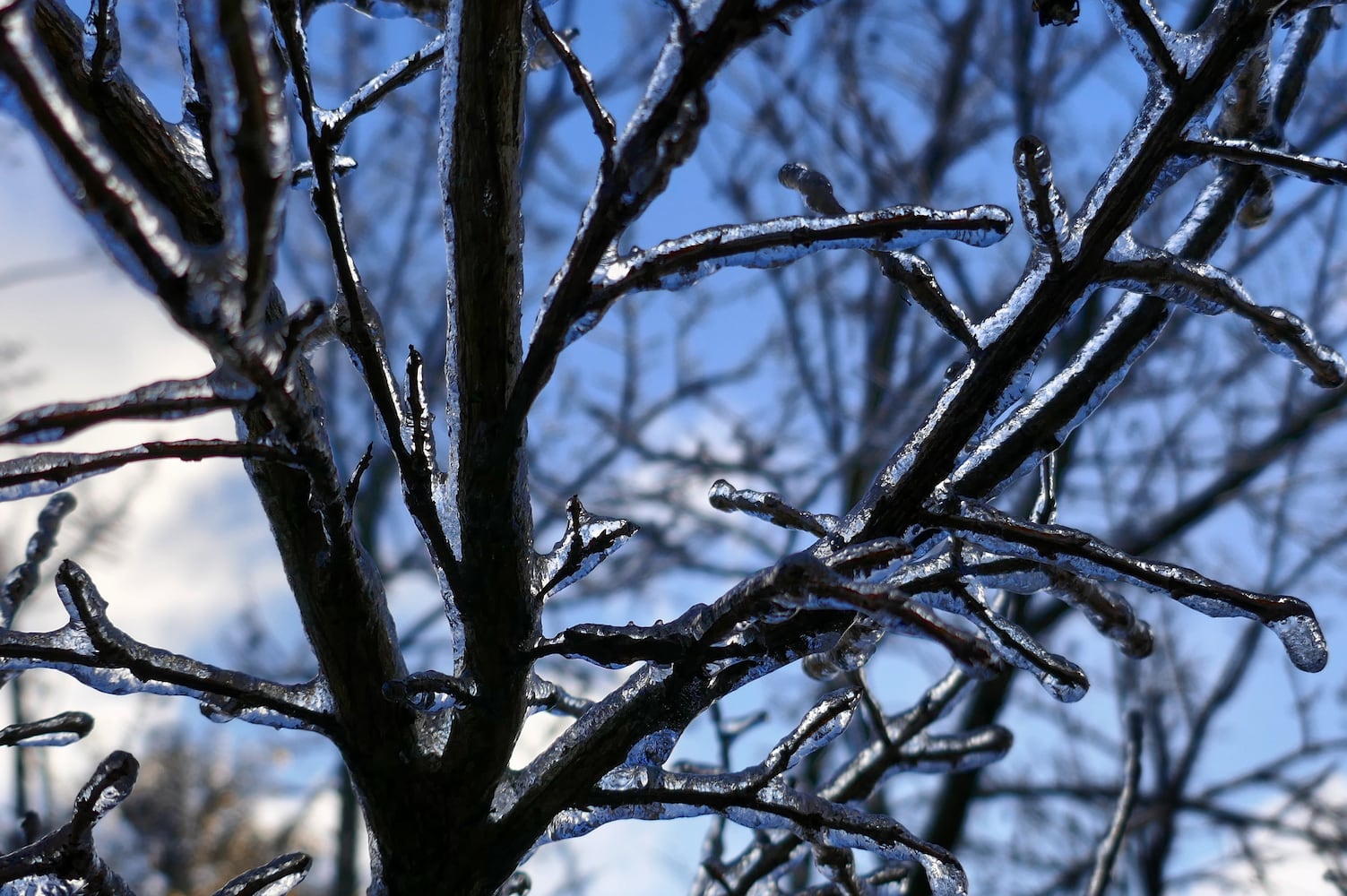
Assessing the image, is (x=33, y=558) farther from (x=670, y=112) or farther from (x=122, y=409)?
(x=670, y=112)

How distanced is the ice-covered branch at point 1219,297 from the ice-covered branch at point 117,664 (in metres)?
0.91

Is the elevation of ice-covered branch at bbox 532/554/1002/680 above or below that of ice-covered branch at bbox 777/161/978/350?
below

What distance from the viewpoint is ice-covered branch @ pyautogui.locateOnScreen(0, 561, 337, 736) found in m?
0.89

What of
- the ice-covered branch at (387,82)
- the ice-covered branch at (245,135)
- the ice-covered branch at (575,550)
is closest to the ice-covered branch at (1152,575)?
the ice-covered branch at (575,550)

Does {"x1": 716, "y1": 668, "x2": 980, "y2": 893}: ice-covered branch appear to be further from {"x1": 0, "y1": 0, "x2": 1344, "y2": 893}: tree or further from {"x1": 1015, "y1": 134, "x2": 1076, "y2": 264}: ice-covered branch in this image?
{"x1": 1015, "y1": 134, "x2": 1076, "y2": 264}: ice-covered branch

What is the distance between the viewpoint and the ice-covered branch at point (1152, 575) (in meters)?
0.82

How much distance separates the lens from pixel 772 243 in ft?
2.50

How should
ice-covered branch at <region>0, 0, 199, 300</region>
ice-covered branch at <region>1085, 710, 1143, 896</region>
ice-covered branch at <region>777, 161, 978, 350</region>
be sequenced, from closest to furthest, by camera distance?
ice-covered branch at <region>0, 0, 199, 300</region> < ice-covered branch at <region>777, 161, 978, 350</region> < ice-covered branch at <region>1085, 710, 1143, 896</region>

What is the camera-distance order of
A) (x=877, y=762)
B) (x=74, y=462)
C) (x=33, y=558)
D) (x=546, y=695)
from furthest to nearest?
(x=877, y=762), (x=33, y=558), (x=546, y=695), (x=74, y=462)

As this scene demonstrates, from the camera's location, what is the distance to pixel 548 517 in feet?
21.2

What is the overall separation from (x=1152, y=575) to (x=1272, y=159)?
0.39 metres

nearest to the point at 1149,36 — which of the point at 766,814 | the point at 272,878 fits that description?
the point at 766,814

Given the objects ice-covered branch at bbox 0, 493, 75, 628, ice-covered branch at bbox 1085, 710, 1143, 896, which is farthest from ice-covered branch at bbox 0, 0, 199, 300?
ice-covered branch at bbox 1085, 710, 1143, 896

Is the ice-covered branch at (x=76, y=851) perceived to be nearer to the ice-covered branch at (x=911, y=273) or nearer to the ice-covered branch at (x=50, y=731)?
the ice-covered branch at (x=50, y=731)
